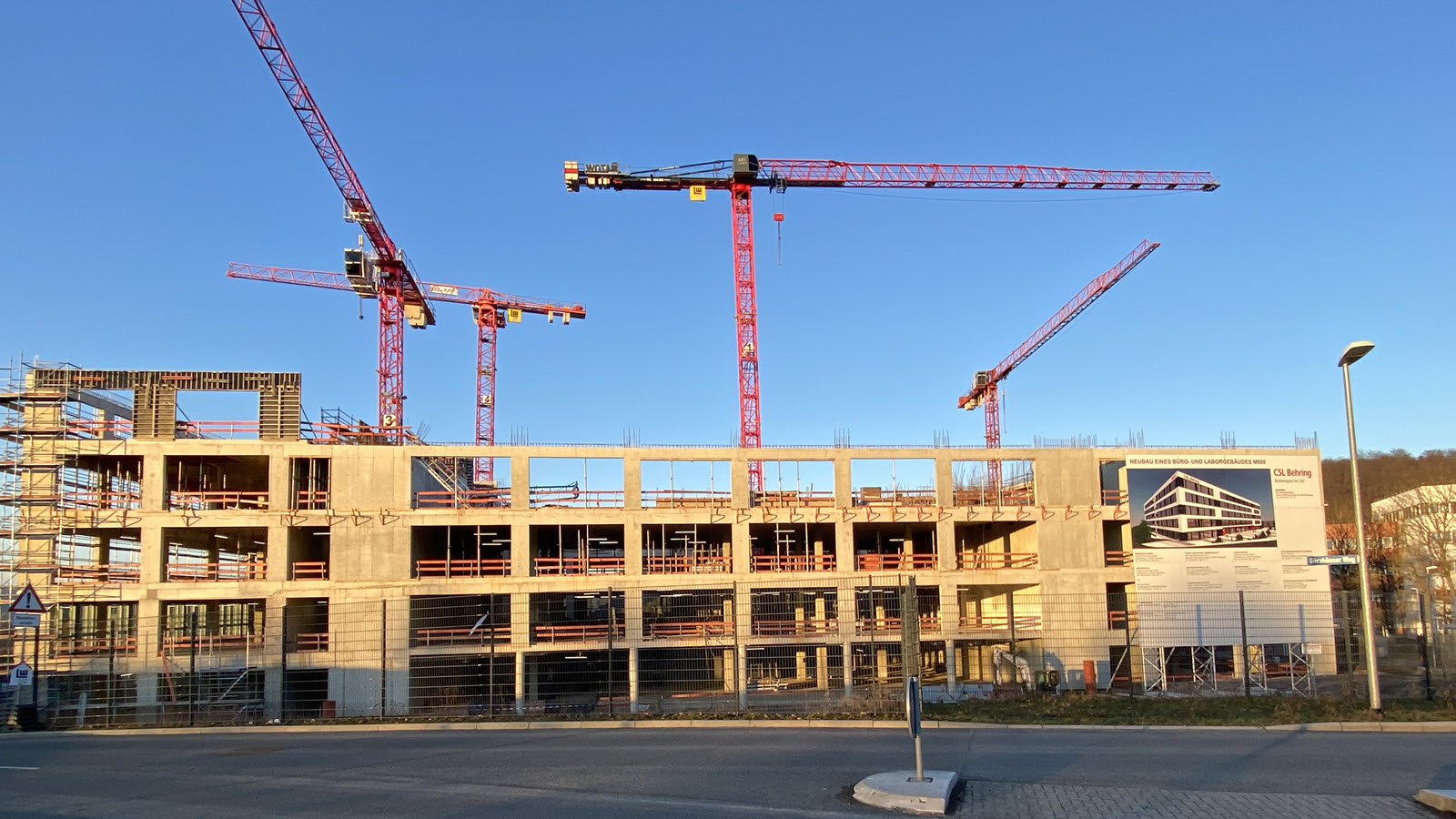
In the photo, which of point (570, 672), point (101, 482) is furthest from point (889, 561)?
point (101, 482)

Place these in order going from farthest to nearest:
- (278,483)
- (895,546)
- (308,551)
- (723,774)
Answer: (895,546) < (308,551) < (278,483) < (723,774)

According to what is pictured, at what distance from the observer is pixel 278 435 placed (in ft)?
132

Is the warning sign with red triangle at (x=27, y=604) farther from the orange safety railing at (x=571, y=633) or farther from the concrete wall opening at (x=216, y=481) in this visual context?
the orange safety railing at (x=571, y=633)

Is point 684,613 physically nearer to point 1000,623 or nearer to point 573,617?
point 573,617

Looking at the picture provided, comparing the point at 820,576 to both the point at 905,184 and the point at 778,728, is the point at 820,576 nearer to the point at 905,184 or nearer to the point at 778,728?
the point at 778,728

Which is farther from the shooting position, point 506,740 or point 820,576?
point 820,576

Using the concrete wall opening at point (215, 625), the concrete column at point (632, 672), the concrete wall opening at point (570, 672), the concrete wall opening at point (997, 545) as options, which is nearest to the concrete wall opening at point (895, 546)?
the concrete wall opening at point (997, 545)

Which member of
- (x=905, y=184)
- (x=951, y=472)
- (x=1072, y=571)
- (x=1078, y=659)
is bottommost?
(x=1078, y=659)

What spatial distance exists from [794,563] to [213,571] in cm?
2308

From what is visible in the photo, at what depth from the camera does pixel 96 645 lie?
37312 millimetres

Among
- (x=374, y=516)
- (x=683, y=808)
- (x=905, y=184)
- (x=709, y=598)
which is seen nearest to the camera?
(x=683, y=808)

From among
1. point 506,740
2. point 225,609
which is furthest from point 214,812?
point 225,609

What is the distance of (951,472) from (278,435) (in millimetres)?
26557

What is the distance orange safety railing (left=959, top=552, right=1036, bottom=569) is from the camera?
44.3m
